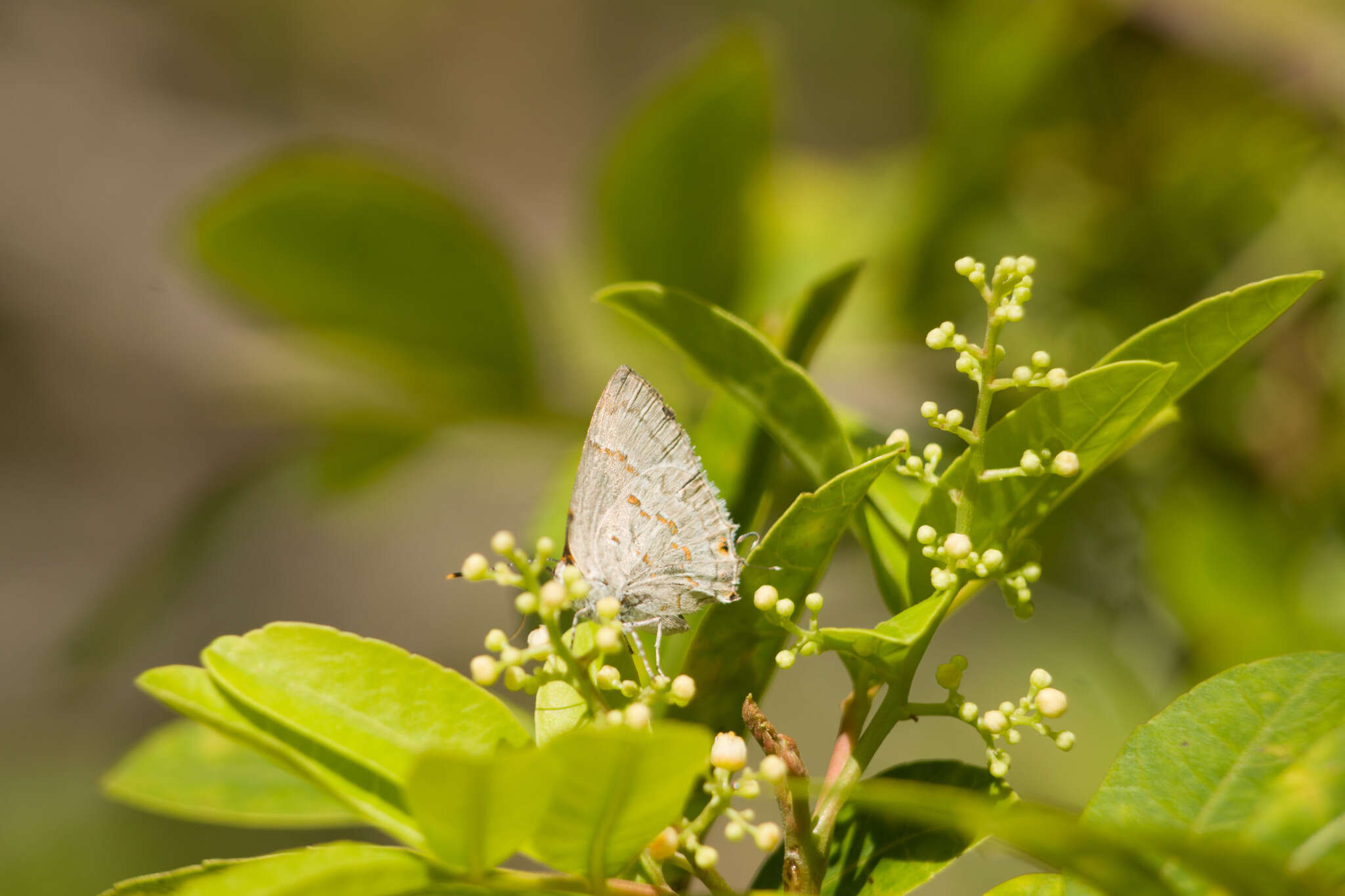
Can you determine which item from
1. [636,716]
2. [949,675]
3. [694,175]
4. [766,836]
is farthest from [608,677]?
[694,175]

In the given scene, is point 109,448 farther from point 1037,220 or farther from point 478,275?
point 1037,220

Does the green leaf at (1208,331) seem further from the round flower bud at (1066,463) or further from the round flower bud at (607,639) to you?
the round flower bud at (607,639)

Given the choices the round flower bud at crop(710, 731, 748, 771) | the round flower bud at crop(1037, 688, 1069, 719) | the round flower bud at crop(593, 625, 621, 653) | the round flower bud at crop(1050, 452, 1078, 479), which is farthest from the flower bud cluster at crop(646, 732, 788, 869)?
the round flower bud at crop(1050, 452, 1078, 479)

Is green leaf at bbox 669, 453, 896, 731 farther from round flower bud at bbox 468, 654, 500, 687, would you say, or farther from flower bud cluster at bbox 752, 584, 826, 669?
round flower bud at bbox 468, 654, 500, 687

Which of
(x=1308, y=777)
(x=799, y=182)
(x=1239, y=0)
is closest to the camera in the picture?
(x=1308, y=777)

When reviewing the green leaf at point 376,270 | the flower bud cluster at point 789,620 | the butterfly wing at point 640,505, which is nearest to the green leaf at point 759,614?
the flower bud cluster at point 789,620

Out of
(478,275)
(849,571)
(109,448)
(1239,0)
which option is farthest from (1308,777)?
(109,448)

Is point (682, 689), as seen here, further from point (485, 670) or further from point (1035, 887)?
point (1035, 887)
